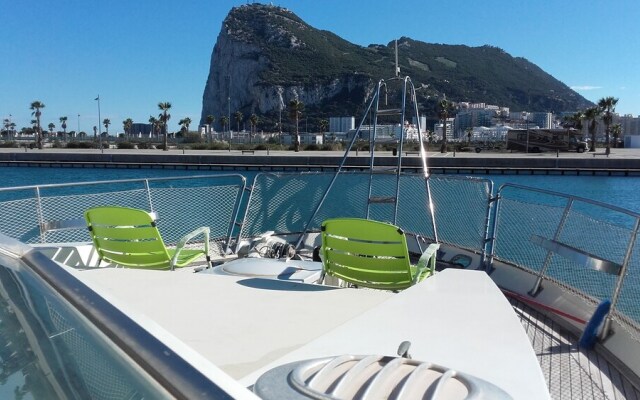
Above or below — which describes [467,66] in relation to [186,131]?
above

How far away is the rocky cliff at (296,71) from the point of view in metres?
153

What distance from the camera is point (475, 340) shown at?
245 centimetres

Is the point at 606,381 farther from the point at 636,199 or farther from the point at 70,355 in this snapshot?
the point at 636,199

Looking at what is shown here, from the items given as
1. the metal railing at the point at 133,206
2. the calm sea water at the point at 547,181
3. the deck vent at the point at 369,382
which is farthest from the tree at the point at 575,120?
the deck vent at the point at 369,382

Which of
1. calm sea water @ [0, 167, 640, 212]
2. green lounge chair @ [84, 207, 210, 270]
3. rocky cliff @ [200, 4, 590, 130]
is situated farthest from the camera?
rocky cliff @ [200, 4, 590, 130]

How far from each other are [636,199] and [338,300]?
32.1 meters

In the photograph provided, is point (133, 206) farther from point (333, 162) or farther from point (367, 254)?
point (333, 162)

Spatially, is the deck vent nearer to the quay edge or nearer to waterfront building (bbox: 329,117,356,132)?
the quay edge

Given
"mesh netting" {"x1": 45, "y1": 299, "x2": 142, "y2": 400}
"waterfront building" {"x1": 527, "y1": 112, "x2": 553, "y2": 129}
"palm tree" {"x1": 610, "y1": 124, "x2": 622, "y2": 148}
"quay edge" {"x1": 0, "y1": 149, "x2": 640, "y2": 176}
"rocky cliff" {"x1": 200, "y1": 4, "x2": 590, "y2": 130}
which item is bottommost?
"quay edge" {"x1": 0, "y1": 149, "x2": 640, "y2": 176}

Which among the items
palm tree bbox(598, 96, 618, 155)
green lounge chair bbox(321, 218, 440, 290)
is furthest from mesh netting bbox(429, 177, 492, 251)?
palm tree bbox(598, 96, 618, 155)

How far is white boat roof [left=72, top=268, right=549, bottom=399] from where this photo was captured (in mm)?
2258

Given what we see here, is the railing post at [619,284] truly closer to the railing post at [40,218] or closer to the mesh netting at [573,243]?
the mesh netting at [573,243]

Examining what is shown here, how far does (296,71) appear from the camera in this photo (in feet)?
512

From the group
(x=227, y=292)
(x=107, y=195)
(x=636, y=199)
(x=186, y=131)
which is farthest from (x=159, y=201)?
(x=186, y=131)
